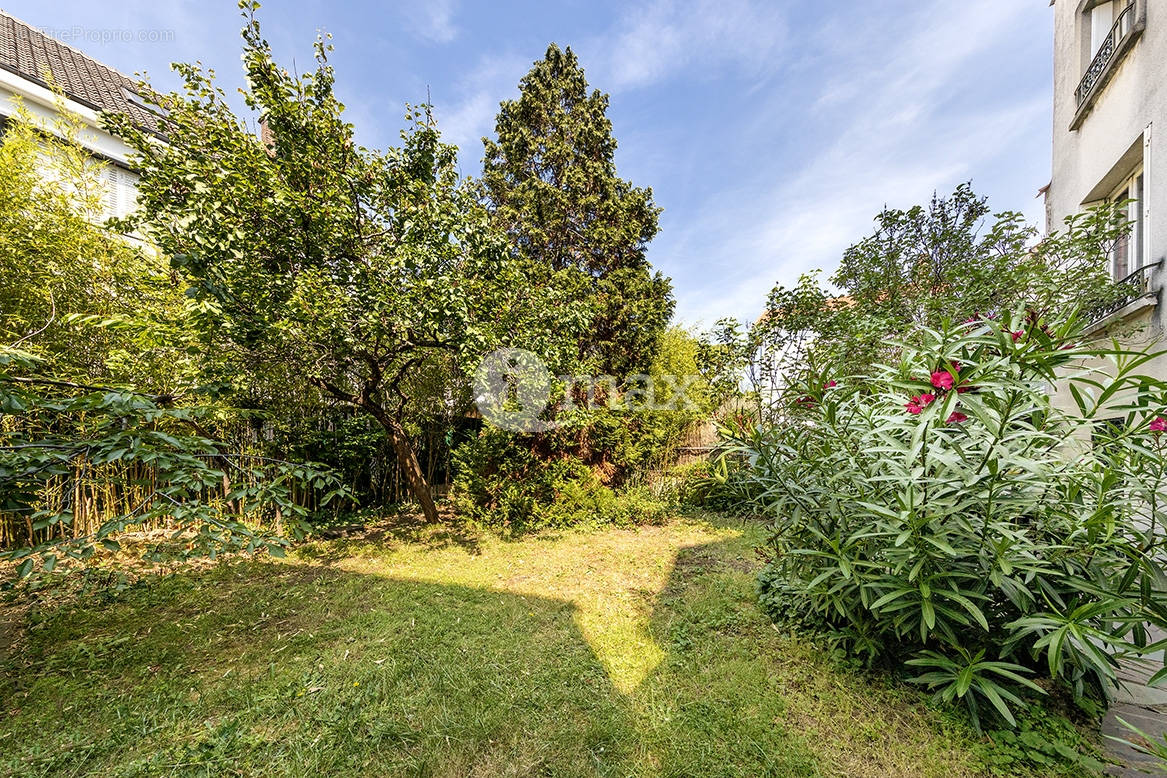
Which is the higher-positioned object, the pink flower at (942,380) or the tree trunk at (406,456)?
the pink flower at (942,380)

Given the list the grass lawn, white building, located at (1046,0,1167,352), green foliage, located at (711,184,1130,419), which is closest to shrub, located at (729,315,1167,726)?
the grass lawn

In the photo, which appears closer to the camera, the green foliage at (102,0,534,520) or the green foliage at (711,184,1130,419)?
the green foliage at (102,0,534,520)

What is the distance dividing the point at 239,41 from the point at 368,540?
14.9 ft

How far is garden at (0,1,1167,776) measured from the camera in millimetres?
1636

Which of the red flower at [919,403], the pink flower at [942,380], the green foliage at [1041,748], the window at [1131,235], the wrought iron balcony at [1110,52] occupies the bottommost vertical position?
the green foliage at [1041,748]

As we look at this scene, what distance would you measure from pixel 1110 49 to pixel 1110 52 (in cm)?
12

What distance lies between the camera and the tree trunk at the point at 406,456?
4243 millimetres

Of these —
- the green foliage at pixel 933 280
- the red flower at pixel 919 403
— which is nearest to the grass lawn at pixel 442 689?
the red flower at pixel 919 403

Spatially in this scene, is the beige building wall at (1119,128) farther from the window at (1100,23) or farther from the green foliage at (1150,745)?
the green foliage at (1150,745)

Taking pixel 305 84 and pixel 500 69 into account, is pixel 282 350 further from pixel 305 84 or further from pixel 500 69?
pixel 500 69

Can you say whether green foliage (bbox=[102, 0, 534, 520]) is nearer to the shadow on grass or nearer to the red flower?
the shadow on grass

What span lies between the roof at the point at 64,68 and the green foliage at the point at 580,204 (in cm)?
669

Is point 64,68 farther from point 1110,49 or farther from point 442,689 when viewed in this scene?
point 1110,49

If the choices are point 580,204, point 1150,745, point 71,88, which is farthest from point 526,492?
point 71,88
